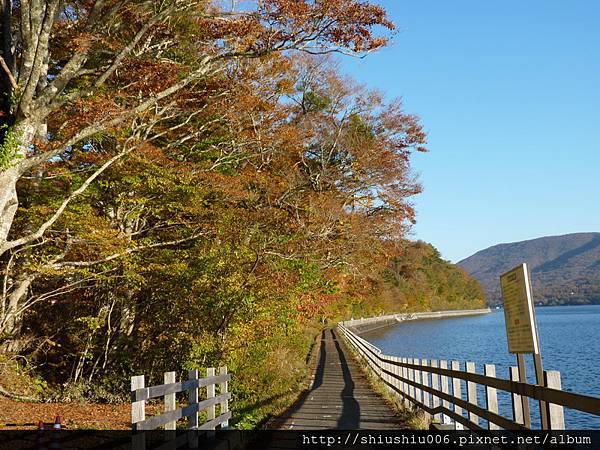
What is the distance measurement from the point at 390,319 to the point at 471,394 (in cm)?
10116

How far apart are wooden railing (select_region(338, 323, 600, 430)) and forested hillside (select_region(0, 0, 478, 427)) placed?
3558 millimetres

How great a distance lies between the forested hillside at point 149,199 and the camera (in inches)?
547

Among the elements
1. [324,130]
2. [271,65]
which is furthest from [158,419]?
[324,130]

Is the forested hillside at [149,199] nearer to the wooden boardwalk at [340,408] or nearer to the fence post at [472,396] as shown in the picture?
the wooden boardwalk at [340,408]

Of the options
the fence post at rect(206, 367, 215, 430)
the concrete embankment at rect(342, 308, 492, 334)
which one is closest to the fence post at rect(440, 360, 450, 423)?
the fence post at rect(206, 367, 215, 430)

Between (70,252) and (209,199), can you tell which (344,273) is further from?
(70,252)

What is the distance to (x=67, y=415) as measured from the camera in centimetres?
1331

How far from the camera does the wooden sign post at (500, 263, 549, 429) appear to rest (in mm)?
6406

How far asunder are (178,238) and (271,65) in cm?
874

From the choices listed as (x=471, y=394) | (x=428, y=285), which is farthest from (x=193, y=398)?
(x=428, y=285)

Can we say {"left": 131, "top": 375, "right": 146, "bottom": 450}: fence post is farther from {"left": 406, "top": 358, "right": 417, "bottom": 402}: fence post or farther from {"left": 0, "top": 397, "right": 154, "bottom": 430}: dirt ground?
{"left": 406, "top": 358, "right": 417, "bottom": 402}: fence post

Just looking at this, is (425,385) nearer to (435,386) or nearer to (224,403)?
(435,386)

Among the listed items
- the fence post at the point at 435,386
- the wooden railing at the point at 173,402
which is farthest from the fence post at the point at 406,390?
the wooden railing at the point at 173,402

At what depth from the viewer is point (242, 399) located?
18.2 m
